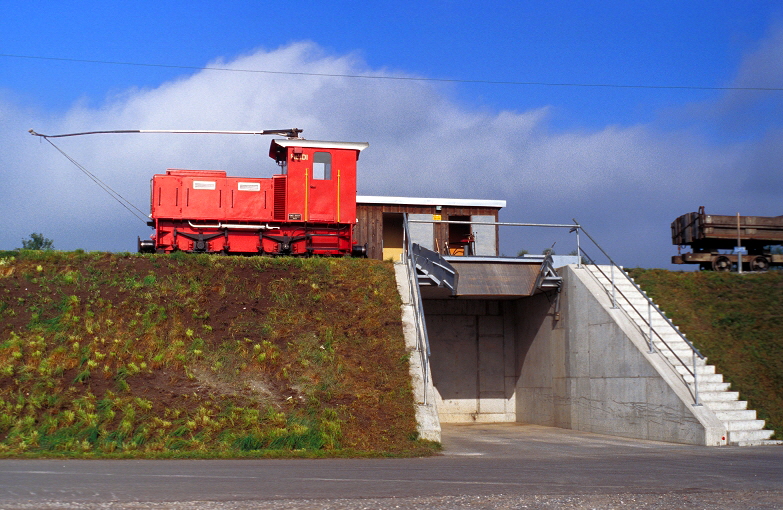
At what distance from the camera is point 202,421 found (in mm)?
13625

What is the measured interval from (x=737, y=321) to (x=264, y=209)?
14587 mm

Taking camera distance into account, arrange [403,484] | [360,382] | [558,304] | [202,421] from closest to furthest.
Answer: [403,484] < [202,421] < [360,382] < [558,304]

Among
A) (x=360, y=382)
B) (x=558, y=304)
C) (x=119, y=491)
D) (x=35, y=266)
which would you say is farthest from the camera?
(x=558, y=304)

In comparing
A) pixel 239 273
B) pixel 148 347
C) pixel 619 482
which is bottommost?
pixel 619 482

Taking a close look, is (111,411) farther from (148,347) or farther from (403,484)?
(403,484)

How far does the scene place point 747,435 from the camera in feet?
49.1

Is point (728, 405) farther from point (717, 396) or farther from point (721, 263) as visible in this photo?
point (721, 263)

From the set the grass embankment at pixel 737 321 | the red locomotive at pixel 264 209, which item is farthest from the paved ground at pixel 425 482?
the red locomotive at pixel 264 209

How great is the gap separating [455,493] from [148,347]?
9.99 meters

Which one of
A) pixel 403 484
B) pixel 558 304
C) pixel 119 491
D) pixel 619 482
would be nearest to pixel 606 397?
pixel 558 304

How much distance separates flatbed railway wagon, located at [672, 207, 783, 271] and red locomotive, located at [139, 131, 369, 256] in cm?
1221

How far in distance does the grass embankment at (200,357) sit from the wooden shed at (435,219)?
211 inches

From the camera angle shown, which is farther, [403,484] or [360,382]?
[360,382]

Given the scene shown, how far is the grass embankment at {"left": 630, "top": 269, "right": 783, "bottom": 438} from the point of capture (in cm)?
1670
